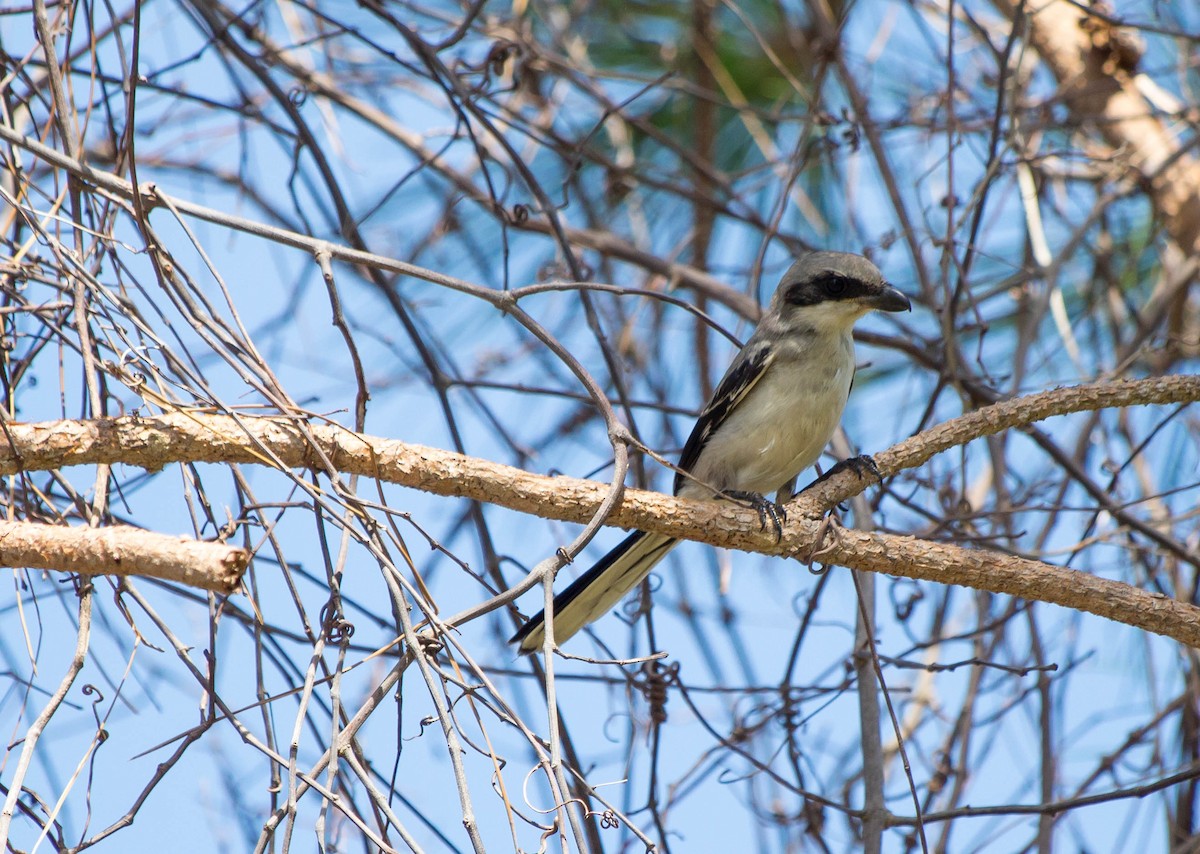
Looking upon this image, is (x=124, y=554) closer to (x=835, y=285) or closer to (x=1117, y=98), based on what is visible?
(x=835, y=285)

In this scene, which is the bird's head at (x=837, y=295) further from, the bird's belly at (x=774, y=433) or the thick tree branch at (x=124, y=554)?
the thick tree branch at (x=124, y=554)

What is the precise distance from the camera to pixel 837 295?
4.59 m

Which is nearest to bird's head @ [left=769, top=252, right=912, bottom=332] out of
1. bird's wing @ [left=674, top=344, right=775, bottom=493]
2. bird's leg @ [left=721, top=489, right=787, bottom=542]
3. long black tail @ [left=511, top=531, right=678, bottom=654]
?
bird's wing @ [left=674, top=344, right=775, bottom=493]

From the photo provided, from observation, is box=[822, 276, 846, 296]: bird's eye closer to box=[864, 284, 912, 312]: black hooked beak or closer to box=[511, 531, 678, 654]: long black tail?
box=[864, 284, 912, 312]: black hooked beak

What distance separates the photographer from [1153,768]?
4.48 metres

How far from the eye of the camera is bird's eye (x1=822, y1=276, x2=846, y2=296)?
180 inches

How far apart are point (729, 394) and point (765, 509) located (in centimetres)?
93

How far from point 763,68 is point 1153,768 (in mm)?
3902

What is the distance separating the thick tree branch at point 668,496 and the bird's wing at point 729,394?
1151 mm

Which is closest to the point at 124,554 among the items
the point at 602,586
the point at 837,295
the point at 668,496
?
the point at 668,496

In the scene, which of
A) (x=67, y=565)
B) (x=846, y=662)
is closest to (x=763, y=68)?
(x=846, y=662)

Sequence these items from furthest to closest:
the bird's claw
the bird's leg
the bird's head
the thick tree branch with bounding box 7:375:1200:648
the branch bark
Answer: the branch bark → the bird's head → the bird's claw → the bird's leg → the thick tree branch with bounding box 7:375:1200:648

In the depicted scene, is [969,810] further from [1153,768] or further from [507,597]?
[507,597]

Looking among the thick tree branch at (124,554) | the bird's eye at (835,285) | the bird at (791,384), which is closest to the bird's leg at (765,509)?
the bird at (791,384)
